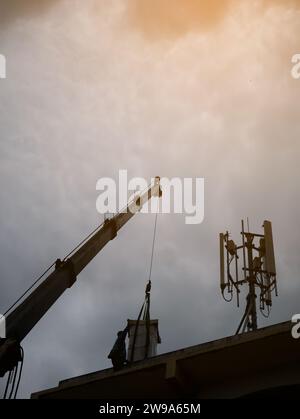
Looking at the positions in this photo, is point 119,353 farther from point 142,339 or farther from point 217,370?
point 217,370

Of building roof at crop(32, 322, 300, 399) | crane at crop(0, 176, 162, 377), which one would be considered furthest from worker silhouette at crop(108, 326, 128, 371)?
crane at crop(0, 176, 162, 377)

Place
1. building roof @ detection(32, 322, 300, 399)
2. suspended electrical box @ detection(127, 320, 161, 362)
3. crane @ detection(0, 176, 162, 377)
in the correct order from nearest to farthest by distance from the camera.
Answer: building roof @ detection(32, 322, 300, 399) → crane @ detection(0, 176, 162, 377) → suspended electrical box @ detection(127, 320, 161, 362)

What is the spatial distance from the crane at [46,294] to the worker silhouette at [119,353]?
2.45 meters

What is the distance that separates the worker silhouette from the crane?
245 cm

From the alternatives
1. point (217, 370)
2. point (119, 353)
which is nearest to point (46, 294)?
point (119, 353)

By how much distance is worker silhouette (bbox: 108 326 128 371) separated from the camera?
1308 cm

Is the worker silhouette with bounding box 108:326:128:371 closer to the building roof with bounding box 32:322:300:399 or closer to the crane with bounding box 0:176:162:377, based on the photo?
the building roof with bounding box 32:322:300:399

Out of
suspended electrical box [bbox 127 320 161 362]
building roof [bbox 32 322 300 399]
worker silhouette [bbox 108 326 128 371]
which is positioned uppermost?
suspended electrical box [bbox 127 320 161 362]

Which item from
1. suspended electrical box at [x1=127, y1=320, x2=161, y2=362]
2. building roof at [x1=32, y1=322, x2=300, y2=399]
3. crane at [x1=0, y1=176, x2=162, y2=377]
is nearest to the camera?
building roof at [x1=32, y1=322, x2=300, y2=399]

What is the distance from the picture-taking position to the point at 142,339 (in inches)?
629
